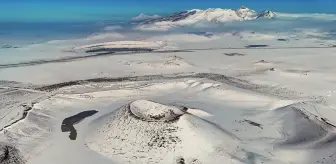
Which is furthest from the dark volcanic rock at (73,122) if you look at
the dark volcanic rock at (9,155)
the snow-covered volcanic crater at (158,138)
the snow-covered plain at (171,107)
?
the dark volcanic rock at (9,155)

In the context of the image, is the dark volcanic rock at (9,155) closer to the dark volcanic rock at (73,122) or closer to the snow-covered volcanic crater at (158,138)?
the dark volcanic rock at (73,122)

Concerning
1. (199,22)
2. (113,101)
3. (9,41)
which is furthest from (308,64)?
(199,22)

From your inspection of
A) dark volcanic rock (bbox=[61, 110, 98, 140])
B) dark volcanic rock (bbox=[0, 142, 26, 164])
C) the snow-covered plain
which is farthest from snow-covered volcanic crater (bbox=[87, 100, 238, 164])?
dark volcanic rock (bbox=[0, 142, 26, 164])

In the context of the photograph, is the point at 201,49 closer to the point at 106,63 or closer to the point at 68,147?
the point at 106,63

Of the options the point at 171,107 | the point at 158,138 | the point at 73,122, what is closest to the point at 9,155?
the point at 73,122

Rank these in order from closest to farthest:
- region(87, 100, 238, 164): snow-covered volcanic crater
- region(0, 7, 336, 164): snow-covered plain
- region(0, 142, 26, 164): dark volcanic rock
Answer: region(0, 142, 26, 164): dark volcanic rock → region(87, 100, 238, 164): snow-covered volcanic crater → region(0, 7, 336, 164): snow-covered plain

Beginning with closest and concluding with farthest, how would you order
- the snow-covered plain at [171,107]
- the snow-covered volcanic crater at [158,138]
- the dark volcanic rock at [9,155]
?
the dark volcanic rock at [9,155]
the snow-covered volcanic crater at [158,138]
the snow-covered plain at [171,107]

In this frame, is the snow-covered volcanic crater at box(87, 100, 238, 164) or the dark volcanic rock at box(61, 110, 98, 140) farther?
the dark volcanic rock at box(61, 110, 98, 140)

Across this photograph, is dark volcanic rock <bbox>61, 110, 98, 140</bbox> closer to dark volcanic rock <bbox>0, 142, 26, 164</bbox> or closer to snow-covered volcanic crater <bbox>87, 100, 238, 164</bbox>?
snow-covered volcanic crater <bbox>87, 100, 238, 164</bbox>
